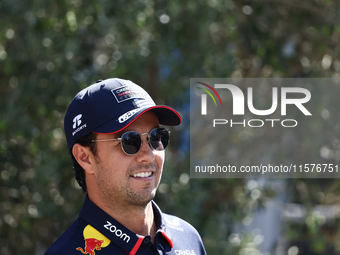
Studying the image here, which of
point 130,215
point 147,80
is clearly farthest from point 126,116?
point 147,80

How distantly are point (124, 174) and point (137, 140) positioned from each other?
15 centimetres

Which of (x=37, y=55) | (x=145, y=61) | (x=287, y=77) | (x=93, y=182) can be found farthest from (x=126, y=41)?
(x=93, y=182)

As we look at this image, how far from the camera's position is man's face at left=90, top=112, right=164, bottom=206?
184 cm

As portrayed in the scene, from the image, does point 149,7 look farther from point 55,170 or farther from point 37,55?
point 55,170

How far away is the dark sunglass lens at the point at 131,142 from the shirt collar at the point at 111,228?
0.89 feet

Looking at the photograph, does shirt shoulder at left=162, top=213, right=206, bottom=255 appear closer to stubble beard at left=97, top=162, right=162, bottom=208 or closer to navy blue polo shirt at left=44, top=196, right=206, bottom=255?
navy blue polo shirt at left=44, top=196, right=206, bottom=255

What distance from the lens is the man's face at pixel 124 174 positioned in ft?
6.04

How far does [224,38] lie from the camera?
4.92 m

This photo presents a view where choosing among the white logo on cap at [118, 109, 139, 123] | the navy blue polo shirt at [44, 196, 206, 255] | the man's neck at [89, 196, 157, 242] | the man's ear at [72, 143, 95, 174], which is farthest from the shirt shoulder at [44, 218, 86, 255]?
the white logo on cap at [118, 109, 139, 123]

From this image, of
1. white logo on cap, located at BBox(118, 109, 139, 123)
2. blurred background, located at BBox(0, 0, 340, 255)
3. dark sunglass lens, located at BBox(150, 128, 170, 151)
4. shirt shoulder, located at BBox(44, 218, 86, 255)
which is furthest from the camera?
blurred background, located at BBox(0, 0, 340, 255)

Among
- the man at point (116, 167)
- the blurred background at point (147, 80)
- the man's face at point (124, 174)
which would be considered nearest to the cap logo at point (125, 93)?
the man at point (116, 167)

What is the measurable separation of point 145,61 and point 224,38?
3.75 feet

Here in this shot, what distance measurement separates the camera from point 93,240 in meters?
1.80

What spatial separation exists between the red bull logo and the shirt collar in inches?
0.6
